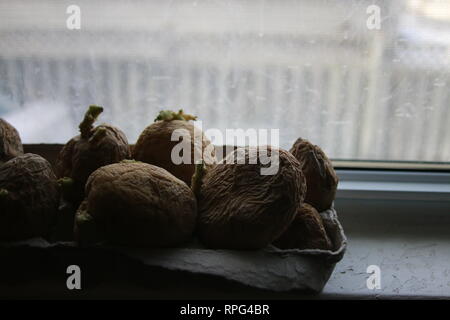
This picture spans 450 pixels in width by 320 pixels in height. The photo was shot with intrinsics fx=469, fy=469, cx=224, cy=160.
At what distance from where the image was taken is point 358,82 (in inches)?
35.0

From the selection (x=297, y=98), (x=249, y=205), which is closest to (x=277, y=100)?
(x=297, y=98)

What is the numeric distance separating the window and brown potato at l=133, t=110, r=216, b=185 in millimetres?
A: 253

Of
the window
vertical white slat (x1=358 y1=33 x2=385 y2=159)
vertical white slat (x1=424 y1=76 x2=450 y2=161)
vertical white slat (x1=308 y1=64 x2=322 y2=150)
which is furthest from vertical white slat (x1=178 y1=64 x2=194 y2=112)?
vertical white slat (x1=424 y1=76 x2=450 y2=161)

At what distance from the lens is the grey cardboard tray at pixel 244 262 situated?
56cm

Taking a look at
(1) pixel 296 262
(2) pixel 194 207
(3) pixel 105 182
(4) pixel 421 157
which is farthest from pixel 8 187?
(4) pixel 421 157

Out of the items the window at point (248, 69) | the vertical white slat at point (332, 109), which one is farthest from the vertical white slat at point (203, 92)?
the vertical white slat at point (332, 109)

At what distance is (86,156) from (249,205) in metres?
0.23

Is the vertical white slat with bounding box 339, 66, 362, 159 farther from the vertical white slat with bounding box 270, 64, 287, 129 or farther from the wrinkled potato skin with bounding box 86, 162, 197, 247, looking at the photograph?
the wrinkled potato skin with bounding box 86, 162, 197, 247

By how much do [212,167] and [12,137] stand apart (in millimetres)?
301

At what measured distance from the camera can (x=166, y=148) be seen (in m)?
0.65

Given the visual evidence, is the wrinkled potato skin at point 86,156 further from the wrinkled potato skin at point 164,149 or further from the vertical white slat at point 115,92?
the vertical white slat at point 115,92

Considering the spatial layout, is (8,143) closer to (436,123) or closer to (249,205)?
(249,205)

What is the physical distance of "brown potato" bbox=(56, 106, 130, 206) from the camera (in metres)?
A: 0.62
